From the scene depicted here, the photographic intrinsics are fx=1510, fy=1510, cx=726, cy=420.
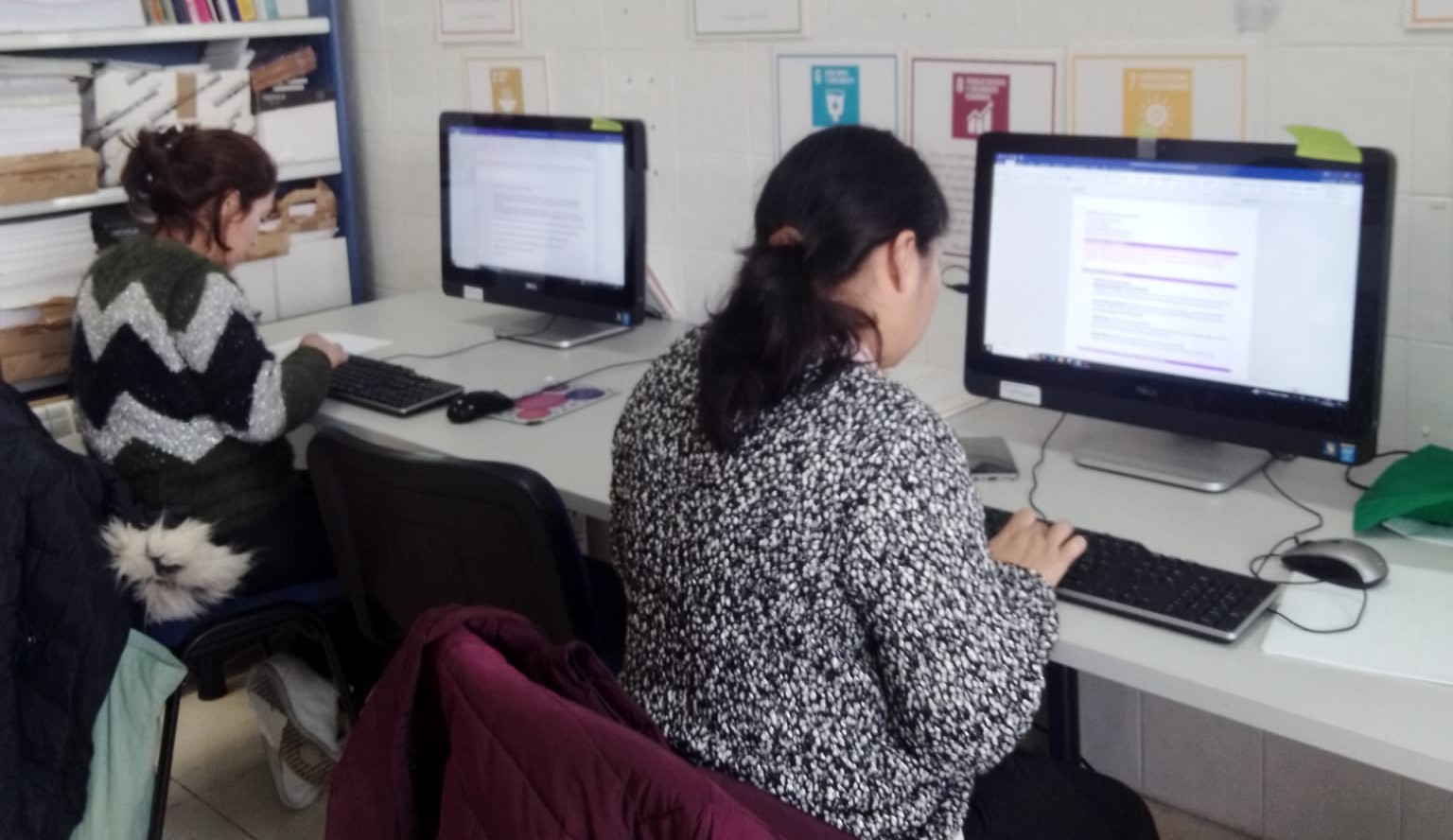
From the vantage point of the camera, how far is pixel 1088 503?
1.84 meters

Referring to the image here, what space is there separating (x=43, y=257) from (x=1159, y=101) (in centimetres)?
211

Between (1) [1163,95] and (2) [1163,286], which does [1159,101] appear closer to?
(1) [1163,95]

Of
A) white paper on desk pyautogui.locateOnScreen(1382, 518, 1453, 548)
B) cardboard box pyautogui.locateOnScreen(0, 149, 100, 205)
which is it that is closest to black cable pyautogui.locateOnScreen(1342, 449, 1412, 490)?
white paper on desk pyautogui.locateOnScreen(1382, 518, 1453, 548)

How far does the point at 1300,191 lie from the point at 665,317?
1.44 meters

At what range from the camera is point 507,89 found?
10.1 ft

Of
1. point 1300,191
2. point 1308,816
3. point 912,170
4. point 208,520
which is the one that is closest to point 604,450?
point 208,520

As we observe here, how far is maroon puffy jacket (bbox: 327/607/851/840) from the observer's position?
0.99m

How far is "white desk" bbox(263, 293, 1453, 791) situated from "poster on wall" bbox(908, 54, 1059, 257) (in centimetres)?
38

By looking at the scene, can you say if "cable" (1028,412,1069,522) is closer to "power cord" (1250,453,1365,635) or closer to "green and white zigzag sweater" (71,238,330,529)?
"power cord" (1250,453,1365,635)

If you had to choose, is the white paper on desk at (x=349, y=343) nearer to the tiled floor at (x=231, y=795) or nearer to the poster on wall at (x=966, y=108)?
the tiled floor at (x=231, y=795)

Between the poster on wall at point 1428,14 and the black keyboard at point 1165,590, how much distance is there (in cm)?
74

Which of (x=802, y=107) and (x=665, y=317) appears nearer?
(x=802, y=107)

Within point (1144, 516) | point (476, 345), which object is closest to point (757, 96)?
point (476, 345)

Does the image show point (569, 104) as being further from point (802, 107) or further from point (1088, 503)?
point (1088, 503)
